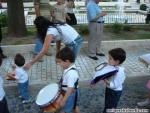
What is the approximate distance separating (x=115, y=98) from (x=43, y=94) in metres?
1.00

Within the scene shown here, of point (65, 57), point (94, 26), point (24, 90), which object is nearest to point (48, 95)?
point (65, 57)

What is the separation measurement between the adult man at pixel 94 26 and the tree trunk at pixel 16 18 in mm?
2882

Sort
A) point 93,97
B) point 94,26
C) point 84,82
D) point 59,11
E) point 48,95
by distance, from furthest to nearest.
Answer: point 59,11, point 94,26, point 84,82, point 93,97, point 48,95

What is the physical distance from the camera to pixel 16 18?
11031 millimetres

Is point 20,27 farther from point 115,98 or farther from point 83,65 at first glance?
point 115,98

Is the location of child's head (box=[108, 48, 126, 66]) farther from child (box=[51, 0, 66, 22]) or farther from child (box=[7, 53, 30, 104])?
child (box=[51, 0, 66, 22])

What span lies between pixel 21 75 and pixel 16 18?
5.42 meters

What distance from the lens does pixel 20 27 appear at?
1110 centimetres

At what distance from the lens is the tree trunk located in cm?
1091

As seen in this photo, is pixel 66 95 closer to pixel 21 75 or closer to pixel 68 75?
pixel 68 75

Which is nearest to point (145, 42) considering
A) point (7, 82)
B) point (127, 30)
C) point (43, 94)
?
point (127, 30)

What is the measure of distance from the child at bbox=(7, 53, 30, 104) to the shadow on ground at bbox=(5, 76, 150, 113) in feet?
0.51

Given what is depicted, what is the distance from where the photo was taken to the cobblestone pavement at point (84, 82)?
19.5 feet

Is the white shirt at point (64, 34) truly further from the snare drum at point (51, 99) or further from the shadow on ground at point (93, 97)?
the snare drum at point (51, 99)
